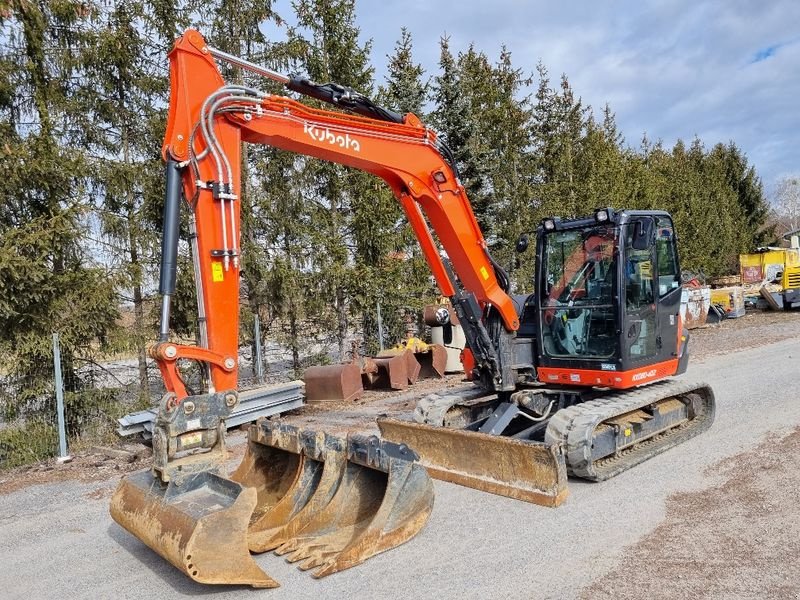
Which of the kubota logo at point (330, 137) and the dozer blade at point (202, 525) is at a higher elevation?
the kubota logo at point (330, 137)

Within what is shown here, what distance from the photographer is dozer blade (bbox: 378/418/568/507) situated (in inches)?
196

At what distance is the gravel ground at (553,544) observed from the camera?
3.77 metres

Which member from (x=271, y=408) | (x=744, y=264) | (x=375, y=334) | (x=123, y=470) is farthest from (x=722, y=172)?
(x=123, y=470)

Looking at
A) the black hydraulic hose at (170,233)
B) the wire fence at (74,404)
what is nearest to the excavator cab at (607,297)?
the black hydraulic hose at (170,233)

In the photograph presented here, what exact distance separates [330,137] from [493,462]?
10.3 feet

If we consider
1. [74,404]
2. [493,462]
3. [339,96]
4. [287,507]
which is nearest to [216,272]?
[287,507]

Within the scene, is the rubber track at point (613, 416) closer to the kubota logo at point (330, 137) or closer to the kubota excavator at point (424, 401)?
the kubota excavator at point (424, 401)

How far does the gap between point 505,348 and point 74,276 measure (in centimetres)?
650

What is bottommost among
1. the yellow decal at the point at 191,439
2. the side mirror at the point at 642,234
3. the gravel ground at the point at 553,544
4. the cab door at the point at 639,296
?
the gravel ground at the point at 553,544

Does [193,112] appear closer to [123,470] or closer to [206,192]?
[206,192]

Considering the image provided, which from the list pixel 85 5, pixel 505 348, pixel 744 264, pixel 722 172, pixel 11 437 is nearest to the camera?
pixel 505 348

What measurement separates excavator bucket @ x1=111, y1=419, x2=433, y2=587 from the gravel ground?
0.21m

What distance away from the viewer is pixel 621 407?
5.81 meters

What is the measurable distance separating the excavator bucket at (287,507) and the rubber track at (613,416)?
1513 mm
